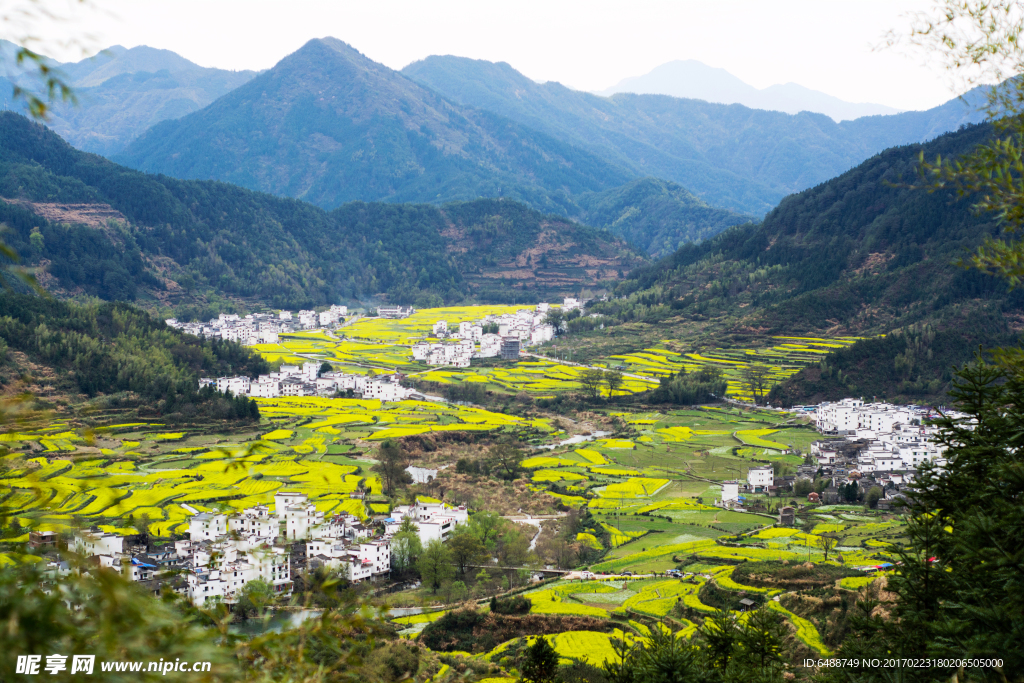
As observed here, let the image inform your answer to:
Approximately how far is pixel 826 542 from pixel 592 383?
88.2 ft

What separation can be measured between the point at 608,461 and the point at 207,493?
58.5 ft

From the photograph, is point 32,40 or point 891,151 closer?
point 32,40

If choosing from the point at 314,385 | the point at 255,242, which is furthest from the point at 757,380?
the point at 255,242

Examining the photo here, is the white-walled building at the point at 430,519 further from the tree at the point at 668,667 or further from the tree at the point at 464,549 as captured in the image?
the tree at the point at 668,667

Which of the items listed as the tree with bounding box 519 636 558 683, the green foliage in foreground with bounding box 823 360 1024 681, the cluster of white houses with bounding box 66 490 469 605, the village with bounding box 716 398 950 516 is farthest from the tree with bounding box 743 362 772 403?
the tree with bounding box 519 636 558 683

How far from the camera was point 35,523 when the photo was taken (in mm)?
2867

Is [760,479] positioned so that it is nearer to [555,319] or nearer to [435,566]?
[435,566]

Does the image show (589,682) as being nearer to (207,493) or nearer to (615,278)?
(207,493)

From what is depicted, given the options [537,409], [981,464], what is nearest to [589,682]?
[981,464]

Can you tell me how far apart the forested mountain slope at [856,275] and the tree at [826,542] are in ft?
87.6

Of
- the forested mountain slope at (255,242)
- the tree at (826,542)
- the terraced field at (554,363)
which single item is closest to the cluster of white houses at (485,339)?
the terraced field at (554,363)

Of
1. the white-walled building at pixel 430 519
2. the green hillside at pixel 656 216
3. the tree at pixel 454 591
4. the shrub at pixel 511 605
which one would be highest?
the green hillside at pixel 656 216

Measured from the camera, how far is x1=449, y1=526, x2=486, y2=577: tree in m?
22.3

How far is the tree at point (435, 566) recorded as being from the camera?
21.6 m
